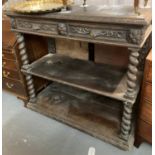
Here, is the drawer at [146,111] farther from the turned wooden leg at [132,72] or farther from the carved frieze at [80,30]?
the carved frieze at [80,30]

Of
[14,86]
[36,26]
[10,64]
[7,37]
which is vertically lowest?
[14,86]

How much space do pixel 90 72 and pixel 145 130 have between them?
0.60 m

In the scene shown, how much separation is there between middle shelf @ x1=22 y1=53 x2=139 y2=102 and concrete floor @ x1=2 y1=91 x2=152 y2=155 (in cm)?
43

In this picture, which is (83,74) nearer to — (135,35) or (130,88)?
(130,88)

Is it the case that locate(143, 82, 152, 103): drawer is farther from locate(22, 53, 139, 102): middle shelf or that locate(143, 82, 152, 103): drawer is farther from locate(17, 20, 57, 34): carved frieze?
locate(17, 20, 57, 34): carved frieze

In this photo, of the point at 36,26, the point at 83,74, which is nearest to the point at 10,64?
the point at 36,26

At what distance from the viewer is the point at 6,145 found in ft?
5.20

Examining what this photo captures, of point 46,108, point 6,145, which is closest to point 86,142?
point 46,108

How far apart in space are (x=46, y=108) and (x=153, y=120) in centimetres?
98

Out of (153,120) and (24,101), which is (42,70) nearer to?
(24,101)

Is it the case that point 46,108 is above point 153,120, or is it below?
below

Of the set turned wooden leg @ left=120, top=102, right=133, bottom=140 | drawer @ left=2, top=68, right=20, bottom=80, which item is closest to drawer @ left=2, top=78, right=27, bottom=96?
drawer @ left=2, top=68, right=20, bottom=80

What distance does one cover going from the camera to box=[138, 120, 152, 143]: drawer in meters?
1.30

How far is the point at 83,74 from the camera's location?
158cm
